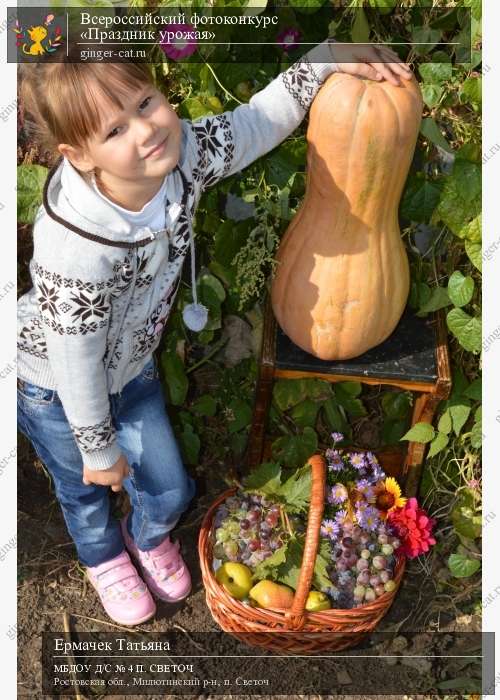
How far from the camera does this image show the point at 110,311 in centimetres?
169

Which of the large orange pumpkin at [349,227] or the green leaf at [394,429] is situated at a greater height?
the large orange pumpkin at [349,227]

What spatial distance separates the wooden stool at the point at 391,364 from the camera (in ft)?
6.63

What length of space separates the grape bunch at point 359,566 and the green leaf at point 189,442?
1.62 feet

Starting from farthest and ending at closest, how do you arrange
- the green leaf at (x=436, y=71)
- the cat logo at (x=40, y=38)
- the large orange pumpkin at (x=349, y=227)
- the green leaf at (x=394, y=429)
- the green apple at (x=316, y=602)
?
the green leaf at (x=394, y=429), the green apple at (x=316, y=602), the green leaf at (x=436, y=71), the large orange pumpkin at (x=349, y=227), the cat logo at (x=40, y=38)

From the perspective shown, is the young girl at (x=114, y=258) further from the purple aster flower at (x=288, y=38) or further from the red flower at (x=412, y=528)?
the red flower at (x=412, y=528)

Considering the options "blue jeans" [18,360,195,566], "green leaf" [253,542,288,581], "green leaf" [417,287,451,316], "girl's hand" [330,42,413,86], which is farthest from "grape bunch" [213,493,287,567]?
"girl's hand" [330,42,413,86]

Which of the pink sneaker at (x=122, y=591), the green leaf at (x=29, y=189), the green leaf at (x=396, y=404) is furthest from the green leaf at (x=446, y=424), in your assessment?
the green leaf at (x=29, y=189)

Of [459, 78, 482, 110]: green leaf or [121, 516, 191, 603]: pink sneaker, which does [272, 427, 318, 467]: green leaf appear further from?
[459, 78, 482, 110]: green leaf

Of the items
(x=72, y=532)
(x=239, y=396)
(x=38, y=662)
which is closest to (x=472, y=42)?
(x=239, y=396)

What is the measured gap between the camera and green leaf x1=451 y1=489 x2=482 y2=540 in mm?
2275

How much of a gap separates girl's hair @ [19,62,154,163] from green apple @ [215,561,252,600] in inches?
42.9

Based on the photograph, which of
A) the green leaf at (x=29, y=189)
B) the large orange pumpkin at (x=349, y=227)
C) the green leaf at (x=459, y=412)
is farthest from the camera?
the green leaf at (x=459, y=412)

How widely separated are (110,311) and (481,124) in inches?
34.2

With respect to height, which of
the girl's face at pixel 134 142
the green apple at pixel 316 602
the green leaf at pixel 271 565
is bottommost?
the green apple at pixel 316 602
